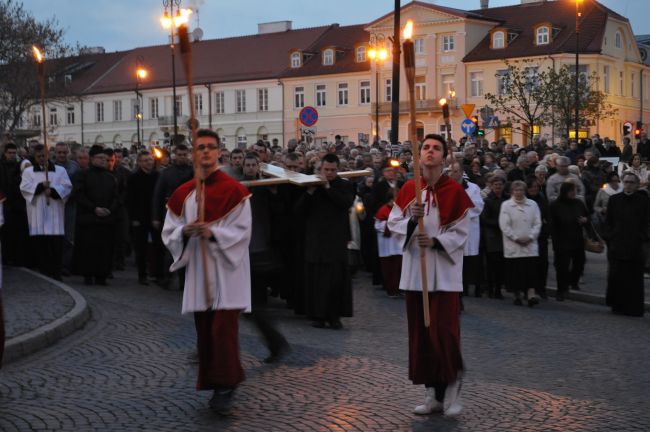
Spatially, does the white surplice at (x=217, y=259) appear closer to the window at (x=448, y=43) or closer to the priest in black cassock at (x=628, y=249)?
the priest in black cassock at (x=628, y=249)

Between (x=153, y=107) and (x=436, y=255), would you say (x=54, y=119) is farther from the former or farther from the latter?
(x=436, y=255)

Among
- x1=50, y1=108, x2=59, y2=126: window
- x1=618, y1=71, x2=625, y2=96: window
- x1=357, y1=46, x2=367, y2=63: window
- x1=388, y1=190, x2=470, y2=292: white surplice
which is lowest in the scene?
x1=388, y1=190, x2=470, y2=292: white surplice

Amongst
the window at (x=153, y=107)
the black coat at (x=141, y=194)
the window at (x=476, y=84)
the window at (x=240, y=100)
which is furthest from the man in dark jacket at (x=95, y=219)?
the window at (x=153, y=107)

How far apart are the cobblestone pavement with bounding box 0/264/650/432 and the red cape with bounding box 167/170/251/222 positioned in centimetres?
144

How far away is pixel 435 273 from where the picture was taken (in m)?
8.58

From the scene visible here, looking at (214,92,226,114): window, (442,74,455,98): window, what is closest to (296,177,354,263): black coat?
(442,74,455,98): window

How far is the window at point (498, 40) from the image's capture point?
7688 centimetres

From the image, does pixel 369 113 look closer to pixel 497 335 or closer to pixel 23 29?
pixel 23 29

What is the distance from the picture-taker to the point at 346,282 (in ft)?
44.5

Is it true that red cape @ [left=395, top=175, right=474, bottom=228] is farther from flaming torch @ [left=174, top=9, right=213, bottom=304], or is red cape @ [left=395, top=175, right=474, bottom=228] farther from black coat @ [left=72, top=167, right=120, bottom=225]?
black coat @ [left=72, top=167, right=120, bottom=225]

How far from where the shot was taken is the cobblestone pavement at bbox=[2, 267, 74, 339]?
1239cm

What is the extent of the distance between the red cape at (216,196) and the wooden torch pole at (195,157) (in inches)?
2.6

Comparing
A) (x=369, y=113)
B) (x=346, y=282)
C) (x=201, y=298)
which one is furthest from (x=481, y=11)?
(x=201, y=298)

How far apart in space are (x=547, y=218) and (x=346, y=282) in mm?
5286
